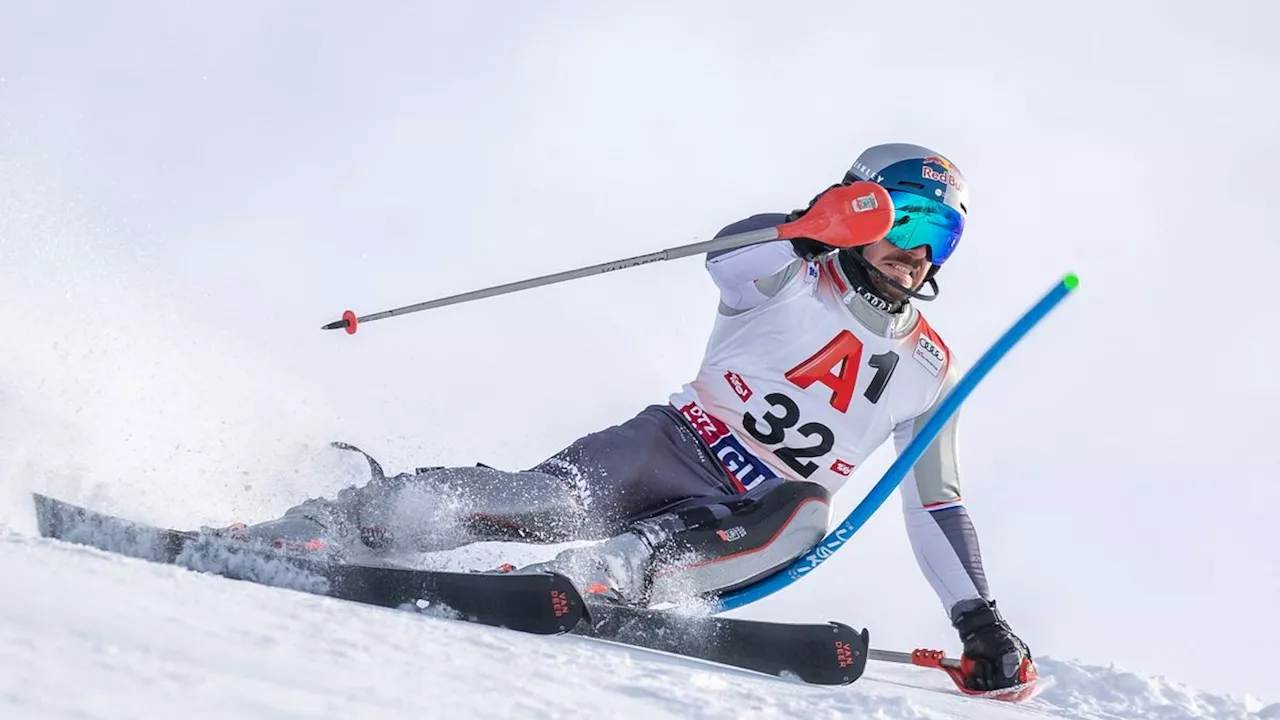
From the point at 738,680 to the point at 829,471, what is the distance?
159cm

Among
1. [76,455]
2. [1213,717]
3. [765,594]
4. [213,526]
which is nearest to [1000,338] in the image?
[765,594]

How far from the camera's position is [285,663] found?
196 cm

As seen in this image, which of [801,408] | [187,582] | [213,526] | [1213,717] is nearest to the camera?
[187,582]

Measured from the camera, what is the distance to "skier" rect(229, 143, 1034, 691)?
3875 millimetres

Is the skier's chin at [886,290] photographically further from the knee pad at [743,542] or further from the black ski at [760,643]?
the black ski at [760,643]

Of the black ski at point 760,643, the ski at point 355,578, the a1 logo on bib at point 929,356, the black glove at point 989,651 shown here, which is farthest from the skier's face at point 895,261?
the ski at point 355,578

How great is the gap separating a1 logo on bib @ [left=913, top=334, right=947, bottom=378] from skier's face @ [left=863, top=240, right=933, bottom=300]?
22 cm

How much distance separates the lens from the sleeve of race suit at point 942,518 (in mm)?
4371

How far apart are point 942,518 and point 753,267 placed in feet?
3.85

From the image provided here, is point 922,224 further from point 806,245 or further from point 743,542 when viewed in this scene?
point 743,542

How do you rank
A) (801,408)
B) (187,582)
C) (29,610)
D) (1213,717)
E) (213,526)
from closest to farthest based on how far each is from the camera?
1. (29,610)
2. (187,582)
3. (213,526)
4. (1213,717)
5. (801,408)

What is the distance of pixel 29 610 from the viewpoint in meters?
1.81

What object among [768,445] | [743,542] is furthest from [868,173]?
[743,542]

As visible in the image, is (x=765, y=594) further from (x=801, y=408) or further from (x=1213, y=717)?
(x=1213, y=717)
